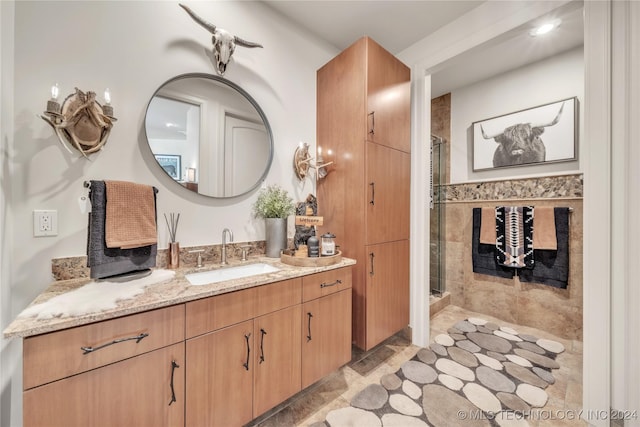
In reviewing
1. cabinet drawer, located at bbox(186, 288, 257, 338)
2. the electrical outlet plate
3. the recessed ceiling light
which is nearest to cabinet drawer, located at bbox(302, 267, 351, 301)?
cabinet drawer, located at bbox(186, 288, 257, 338)

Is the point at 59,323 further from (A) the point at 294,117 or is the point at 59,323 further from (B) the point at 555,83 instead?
(B) the point at 555,83

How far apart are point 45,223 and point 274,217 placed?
117cm

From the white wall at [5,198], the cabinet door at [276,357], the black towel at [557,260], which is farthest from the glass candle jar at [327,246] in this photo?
the black towel at [557,260]

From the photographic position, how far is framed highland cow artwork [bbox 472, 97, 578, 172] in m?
2.27

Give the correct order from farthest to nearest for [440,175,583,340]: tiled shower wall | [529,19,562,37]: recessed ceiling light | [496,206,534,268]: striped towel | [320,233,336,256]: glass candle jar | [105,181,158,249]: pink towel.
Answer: [496,206,534,268]: striped towel, [440,175,583,340]: tiled shower wall, [529,19,562,37]: recessed ceiling light, [320,233,336,256]: glass candle jar, [105,181,158,249]: pink towel

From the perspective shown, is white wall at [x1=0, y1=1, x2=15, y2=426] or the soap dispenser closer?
white wall at [x1=0, y1=1, x2=15, y2=426]

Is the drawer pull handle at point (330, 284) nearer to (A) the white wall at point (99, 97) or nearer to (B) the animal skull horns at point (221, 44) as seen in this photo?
(A) the white wall at point (99, 97)

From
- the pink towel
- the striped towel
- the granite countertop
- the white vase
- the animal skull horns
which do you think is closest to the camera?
the granite countertop

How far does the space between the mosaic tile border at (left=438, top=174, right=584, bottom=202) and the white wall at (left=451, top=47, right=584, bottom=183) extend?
8 centimetres

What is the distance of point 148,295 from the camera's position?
0.95 metres

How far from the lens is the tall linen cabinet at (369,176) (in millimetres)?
1764

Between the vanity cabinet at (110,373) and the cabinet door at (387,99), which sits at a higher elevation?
the cabinet door at (387,99)

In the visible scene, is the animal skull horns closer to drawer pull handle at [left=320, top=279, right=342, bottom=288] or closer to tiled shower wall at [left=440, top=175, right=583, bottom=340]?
drawer pull handle at [left=320, top=279, right=342, bottom=288]

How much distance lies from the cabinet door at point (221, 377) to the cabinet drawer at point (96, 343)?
5.2 inches
